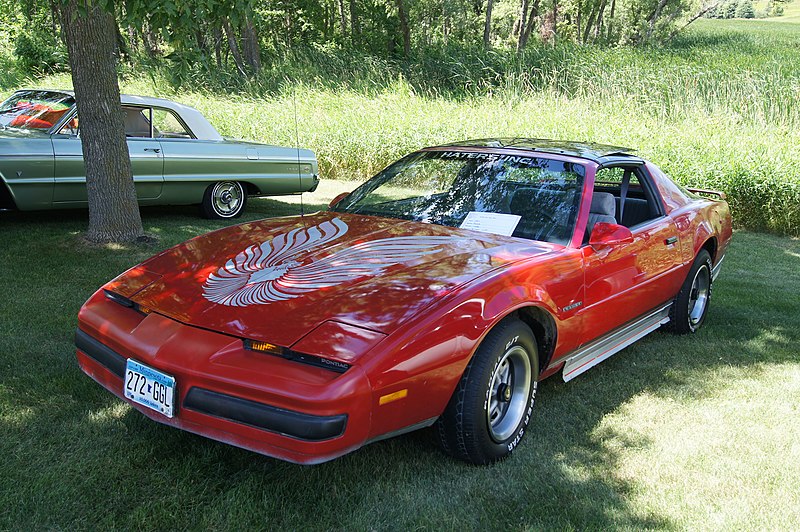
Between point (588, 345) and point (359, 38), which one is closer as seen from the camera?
point (588, 345)

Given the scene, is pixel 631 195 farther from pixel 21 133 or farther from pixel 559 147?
pixel 21 133

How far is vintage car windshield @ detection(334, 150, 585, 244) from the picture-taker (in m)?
3.69

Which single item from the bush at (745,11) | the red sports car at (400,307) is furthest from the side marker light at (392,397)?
the bush at (745,11)

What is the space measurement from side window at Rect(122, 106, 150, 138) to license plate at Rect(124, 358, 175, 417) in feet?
17.7

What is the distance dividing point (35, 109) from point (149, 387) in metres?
5.86

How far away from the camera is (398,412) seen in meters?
2.54

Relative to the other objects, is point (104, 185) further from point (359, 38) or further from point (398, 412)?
point (359, 38)

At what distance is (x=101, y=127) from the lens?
6141 mm

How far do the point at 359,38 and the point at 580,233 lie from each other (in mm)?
30634

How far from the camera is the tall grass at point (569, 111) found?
952 cm

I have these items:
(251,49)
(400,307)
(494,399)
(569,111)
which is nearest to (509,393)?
(494,399)

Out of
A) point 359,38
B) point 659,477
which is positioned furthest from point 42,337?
point 359,38

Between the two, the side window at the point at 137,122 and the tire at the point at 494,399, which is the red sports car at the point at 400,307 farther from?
the side window at the point at 137,122

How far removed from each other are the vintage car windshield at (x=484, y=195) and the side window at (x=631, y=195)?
0.92 meters
